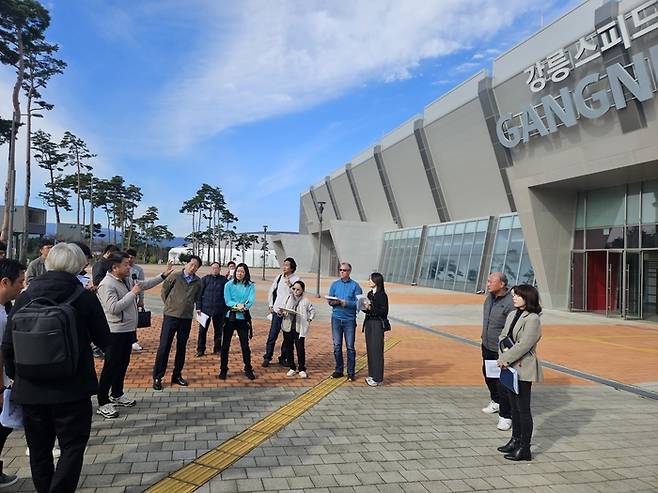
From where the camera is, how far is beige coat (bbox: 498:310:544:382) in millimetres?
4301

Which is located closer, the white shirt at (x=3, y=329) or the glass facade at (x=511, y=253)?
the white shirt at (x=3, y=329)

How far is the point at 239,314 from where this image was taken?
678 cm

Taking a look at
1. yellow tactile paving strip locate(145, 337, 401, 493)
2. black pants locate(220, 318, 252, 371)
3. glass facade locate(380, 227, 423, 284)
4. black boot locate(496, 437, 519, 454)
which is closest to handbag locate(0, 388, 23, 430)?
yellow tactile paving strip locate(145, 337, 401, 493)

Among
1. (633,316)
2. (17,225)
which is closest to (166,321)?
(633,316)

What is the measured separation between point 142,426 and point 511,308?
167 inches

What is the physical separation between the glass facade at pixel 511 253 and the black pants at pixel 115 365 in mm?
21276

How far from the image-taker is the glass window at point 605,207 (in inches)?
676

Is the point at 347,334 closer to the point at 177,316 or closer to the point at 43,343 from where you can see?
the point at 177,316

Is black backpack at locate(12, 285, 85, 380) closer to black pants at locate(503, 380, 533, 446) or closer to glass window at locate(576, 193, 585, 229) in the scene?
black pants at locate(503, 380, 533, 446)

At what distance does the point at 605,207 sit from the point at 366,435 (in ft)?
55.5

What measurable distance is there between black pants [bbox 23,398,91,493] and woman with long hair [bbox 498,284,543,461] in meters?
3.62

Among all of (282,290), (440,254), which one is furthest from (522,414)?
(440,254)

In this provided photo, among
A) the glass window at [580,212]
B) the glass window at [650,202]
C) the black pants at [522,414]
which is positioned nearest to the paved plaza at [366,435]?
the black pants at [522,414]

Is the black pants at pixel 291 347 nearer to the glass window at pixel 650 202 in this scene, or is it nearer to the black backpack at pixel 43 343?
the black backpack at pixel 43 343
